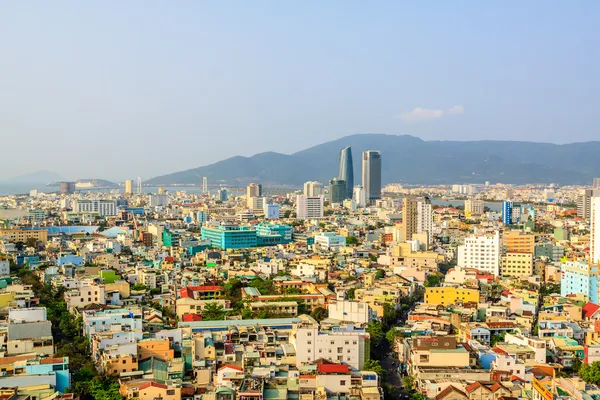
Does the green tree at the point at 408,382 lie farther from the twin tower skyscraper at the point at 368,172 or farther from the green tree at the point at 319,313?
the twin tower skyscraper at the point at 368,172

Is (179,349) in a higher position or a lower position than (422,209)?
lower

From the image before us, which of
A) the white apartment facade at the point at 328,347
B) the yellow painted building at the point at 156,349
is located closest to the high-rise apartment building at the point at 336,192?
the white apartment facade at the point at 328,347

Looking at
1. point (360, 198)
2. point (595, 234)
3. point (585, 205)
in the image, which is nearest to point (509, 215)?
point (585, 205)

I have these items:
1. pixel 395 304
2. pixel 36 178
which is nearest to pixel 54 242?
pixel 395 304

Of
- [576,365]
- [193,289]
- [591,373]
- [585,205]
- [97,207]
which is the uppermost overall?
[585,205]

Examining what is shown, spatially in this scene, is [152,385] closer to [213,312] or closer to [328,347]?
[328,347]

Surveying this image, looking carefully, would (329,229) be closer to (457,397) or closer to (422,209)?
(422,209)
